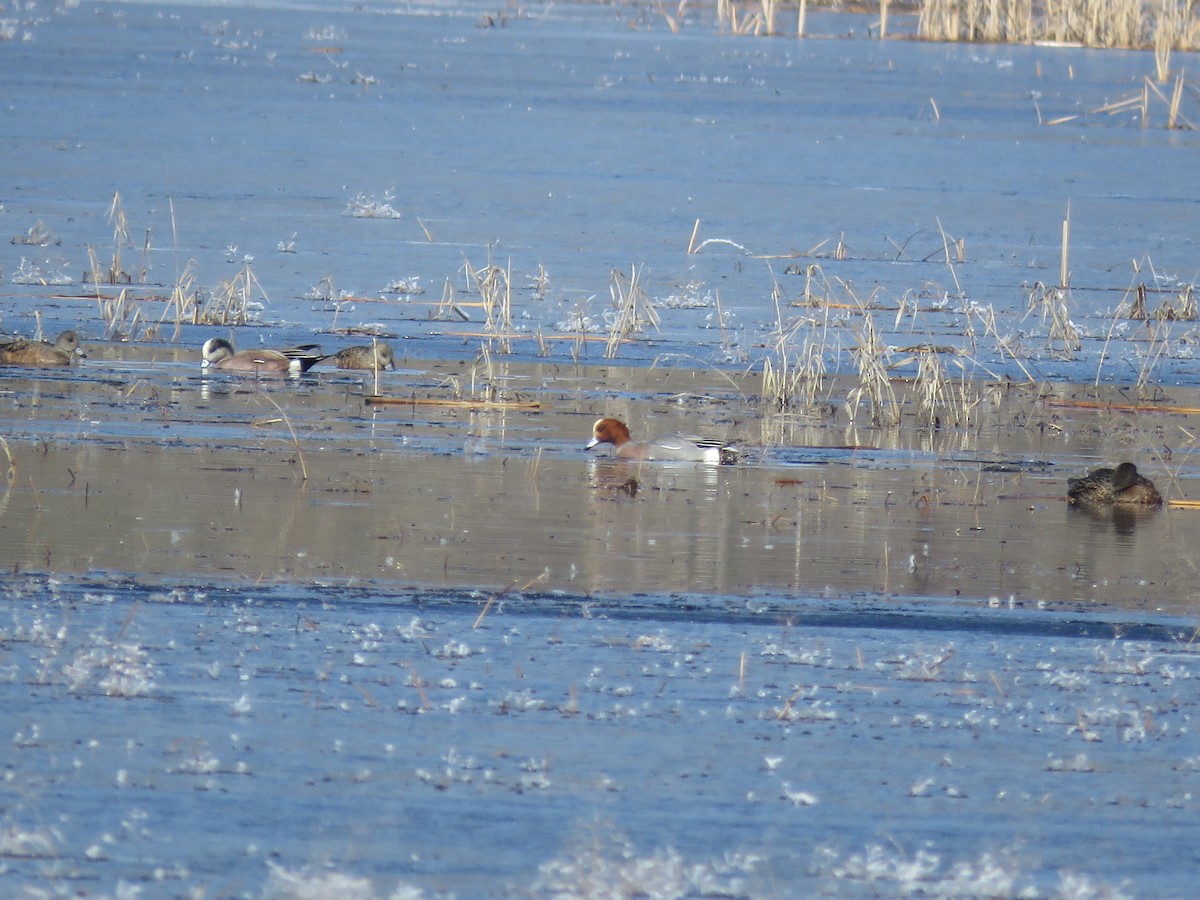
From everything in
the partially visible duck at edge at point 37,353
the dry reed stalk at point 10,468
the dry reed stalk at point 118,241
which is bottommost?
the dry reed stalk at point 10,468

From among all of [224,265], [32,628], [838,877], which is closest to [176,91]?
[224,265]

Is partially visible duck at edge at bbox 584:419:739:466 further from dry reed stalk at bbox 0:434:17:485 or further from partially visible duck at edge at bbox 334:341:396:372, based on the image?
partially visible duck at edge at bbox 334:341:396:372

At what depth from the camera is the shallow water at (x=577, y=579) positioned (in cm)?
492

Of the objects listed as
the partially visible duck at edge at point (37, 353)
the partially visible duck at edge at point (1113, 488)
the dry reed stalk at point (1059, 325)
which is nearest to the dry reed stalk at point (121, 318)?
the partially visible duck at edge at point (37, 353)

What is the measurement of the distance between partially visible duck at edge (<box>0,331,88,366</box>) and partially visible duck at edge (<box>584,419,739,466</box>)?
4004 mm

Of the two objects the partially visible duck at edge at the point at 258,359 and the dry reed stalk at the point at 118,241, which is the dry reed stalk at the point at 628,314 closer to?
the partially visible duck at edge at the point at 258,359

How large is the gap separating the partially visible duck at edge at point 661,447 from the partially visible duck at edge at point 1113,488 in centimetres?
175

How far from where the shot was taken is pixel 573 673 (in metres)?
6.25

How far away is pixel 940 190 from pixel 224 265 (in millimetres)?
10311

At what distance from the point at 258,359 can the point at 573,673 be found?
7.04m

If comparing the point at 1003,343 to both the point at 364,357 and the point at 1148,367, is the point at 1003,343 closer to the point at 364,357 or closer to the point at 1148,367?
the point at 1148,367

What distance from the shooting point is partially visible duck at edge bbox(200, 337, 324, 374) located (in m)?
12.9

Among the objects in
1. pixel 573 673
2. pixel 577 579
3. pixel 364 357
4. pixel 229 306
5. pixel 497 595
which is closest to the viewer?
pixel 573 673

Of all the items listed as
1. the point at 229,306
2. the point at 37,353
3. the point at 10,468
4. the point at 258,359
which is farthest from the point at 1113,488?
the point at 229,306
